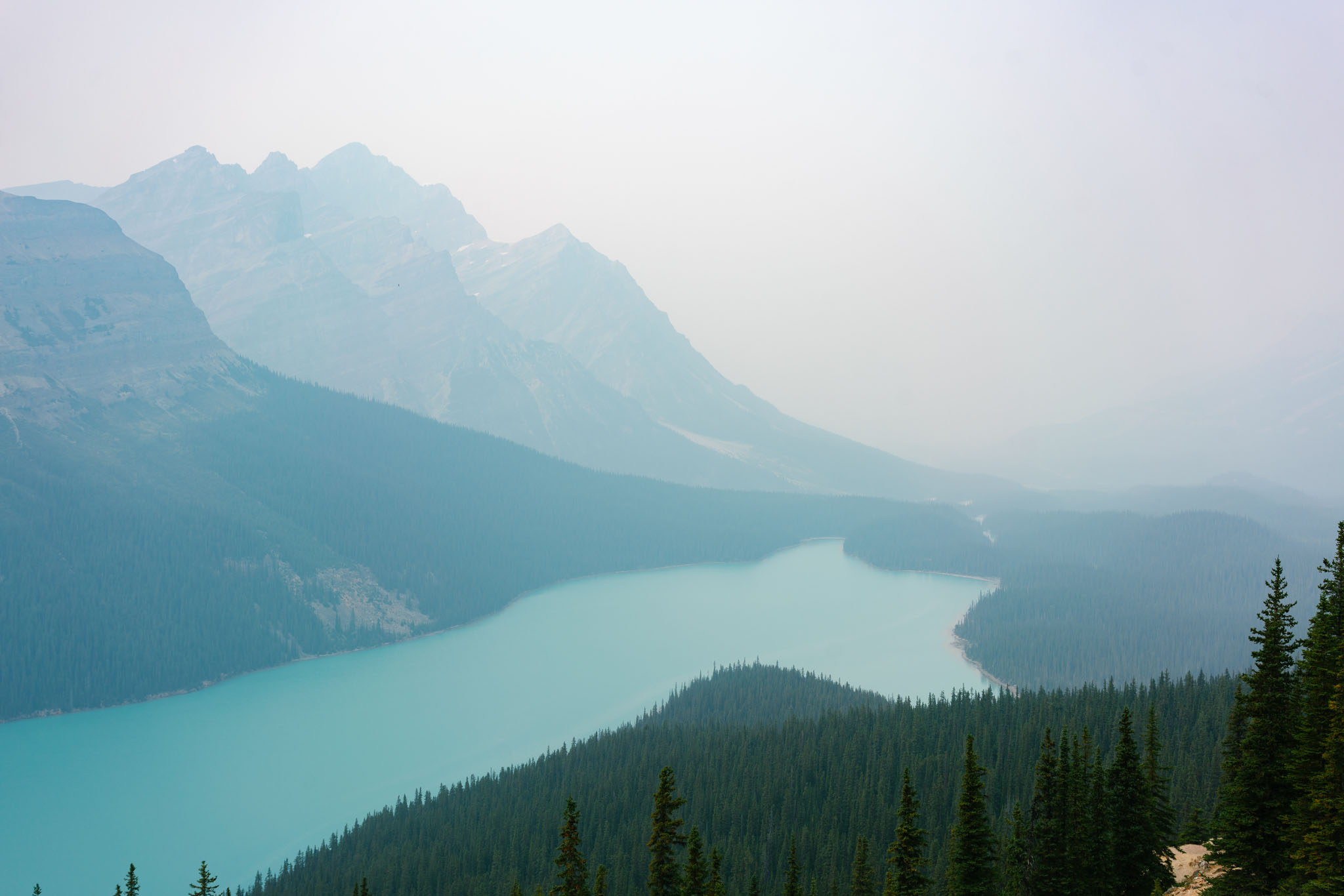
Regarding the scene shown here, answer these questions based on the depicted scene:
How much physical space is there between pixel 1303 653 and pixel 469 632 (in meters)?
142

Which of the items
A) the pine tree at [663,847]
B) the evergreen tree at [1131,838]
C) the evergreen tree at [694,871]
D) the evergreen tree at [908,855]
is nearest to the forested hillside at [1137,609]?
the evergreen tree at [1131,838]

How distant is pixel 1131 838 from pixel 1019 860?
4.23m

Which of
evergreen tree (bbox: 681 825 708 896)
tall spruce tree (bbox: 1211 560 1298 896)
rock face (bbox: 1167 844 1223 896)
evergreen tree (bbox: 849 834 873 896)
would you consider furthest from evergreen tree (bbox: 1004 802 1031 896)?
evergreen tree (bbox: 681 825 708 896)

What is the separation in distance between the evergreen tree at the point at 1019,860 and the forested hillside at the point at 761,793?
1740 cm

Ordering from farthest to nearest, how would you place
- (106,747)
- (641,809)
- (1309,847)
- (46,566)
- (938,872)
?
(46,566) < (106,747) < (641,809) < (938,872) < (1309,847)

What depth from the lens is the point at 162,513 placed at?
140 m

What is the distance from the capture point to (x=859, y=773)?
68625 millimetres

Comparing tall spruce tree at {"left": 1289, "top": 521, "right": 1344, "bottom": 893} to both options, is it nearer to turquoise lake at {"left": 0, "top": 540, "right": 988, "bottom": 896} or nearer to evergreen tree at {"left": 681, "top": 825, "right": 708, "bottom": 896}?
evergreen tree at {"left": 681, "top": 825, "right": 708, "bottom": 896}

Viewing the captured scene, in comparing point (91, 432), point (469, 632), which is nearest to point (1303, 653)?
point (469, 632)

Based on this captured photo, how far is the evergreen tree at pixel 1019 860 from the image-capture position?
102 feet

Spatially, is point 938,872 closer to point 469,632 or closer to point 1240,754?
point 1240,754

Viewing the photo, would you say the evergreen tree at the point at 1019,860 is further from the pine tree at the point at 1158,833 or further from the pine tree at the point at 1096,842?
the pine tree at the point at 1158,833

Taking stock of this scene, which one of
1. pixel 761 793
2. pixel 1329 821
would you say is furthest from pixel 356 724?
pixel 1329 821

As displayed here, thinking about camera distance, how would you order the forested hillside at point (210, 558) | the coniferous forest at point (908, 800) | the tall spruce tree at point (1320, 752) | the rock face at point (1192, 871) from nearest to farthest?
the tall spruce tree at point (1320, 752) → the coniferous forest at point (908, 800) → the rock face at point (1192, 871) → the forested hillside at point (210, 558)
